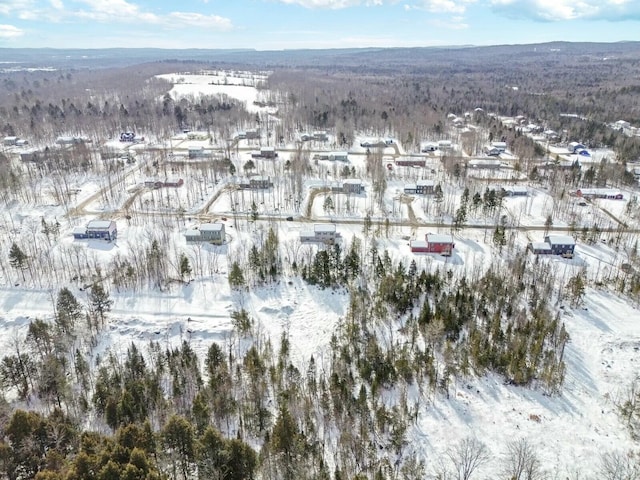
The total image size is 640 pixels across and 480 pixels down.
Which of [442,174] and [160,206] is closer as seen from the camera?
[160,206]

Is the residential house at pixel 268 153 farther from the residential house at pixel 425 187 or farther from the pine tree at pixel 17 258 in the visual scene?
the pine tree at pixel 17 258

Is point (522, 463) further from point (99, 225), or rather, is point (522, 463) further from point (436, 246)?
point (99, 225)

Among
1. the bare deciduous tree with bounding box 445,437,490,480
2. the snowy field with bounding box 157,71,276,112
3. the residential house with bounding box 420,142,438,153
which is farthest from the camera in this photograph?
the snowy field with bounding box 157,71,276,112

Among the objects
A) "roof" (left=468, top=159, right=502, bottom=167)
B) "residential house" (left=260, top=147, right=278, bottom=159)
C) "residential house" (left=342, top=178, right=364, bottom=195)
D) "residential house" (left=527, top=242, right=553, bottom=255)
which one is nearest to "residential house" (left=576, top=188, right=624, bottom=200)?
"roof" (left=468, top=159, right=502, bottom=167)

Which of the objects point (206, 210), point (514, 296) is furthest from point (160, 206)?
point (514, 296)

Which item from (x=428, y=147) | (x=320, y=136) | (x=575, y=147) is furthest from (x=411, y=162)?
(x=575, y=147)

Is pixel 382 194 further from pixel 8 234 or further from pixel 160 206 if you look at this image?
pixel 8 234

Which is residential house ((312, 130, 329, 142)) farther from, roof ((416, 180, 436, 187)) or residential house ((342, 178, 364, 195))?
roof ((416, 180, 436, 187))

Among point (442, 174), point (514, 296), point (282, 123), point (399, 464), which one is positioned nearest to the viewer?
point (399, 464)
